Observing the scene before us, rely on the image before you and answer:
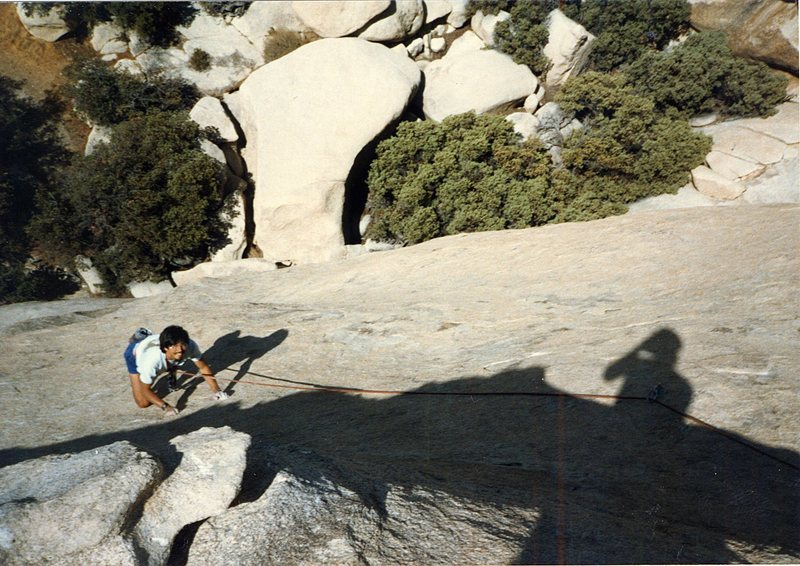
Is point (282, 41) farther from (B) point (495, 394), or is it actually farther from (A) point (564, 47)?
(B) point (495, 394)

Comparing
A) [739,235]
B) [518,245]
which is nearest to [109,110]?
[518,245]

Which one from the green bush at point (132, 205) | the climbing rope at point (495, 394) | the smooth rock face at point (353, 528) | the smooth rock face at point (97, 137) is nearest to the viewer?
the smooth rock face at point (353, 528)

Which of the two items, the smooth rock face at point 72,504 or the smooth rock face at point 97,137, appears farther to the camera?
the smooth rock face at point 97,137

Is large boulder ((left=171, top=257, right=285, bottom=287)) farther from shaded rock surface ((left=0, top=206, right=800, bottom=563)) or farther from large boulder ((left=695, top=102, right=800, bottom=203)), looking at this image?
large boulder ((left=695, top=102, right=800, bottom=203))

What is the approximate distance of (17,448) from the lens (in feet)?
21.5

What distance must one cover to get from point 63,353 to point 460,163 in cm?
1743

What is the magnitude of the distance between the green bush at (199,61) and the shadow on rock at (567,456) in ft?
81.0

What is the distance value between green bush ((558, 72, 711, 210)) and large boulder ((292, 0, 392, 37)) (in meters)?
12.9

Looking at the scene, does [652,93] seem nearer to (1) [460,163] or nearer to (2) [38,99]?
(1) [460,163]

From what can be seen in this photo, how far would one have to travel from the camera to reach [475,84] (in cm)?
2633

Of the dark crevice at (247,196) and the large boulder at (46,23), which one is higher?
the large boulder at (46,23)

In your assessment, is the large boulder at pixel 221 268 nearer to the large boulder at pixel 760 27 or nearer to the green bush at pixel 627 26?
the green bush at pixel 627 26

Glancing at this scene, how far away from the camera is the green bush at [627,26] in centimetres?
2762

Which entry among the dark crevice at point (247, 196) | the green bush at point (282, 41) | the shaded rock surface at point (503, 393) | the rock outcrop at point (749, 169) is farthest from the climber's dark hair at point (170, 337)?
the green bush at point (282, 41)
